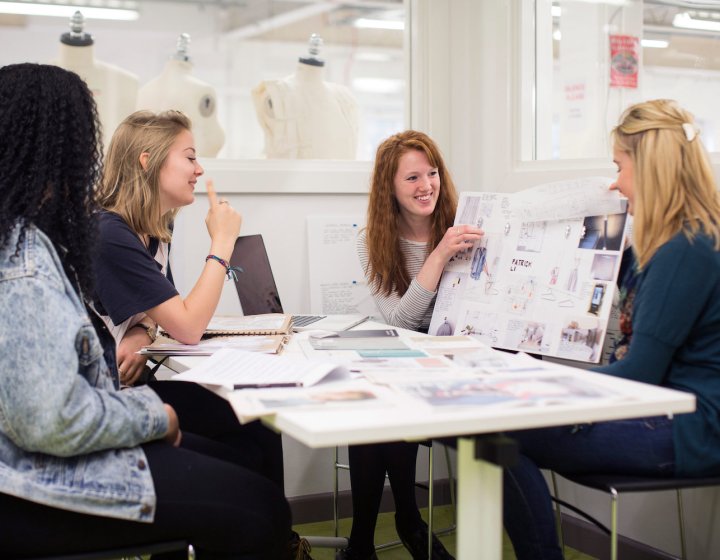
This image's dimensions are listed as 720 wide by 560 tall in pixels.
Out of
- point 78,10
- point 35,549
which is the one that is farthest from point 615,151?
point 78,10

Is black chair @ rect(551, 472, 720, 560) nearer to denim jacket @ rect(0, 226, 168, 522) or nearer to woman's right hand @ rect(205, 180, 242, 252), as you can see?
denim jacket @ rect(0, 226, 168, 522)

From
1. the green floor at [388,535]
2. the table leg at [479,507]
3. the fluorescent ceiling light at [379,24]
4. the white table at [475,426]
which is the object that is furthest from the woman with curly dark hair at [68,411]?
the fluorescent ceiling light at [379,24]

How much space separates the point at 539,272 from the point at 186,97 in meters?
1.44

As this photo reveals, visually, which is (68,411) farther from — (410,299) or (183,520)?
(410,299)

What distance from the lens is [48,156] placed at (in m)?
1.34

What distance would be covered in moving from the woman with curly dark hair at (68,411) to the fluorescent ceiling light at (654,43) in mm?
1752

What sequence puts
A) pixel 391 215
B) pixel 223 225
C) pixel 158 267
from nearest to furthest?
pixel 158 267
pixel 223 225
pixel 391 215

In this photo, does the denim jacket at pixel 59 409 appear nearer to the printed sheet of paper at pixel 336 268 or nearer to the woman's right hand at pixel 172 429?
the woman's right hand at pixel 172 429

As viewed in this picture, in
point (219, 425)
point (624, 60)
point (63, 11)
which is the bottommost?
point (219, 425)

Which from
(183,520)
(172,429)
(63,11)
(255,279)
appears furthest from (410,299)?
(63,11)

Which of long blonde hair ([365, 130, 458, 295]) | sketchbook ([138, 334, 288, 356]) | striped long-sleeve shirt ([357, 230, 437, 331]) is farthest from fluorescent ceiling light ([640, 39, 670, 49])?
sketchbook ([138, 334, 288, 356])

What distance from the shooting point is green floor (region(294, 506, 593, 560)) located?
262 centimetres

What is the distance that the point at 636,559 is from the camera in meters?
2.48

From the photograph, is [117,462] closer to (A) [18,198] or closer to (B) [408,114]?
(A) [18,198]
